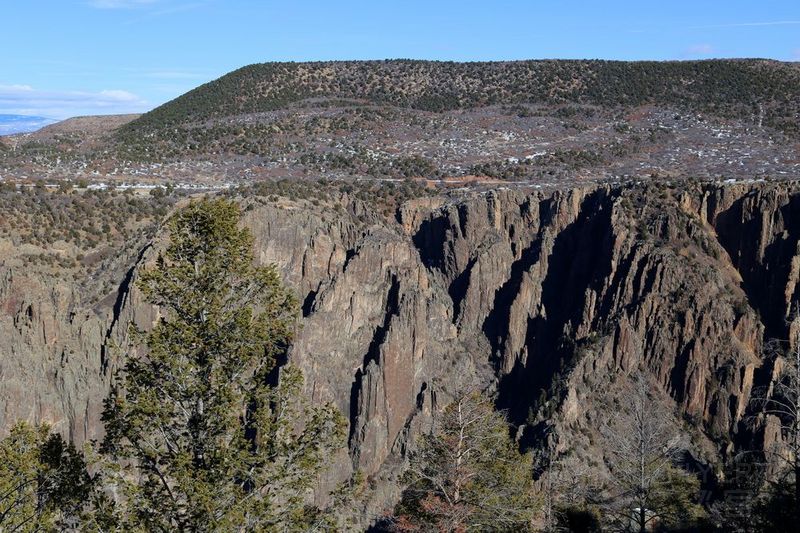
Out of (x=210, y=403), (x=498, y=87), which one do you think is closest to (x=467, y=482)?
(x=210, y=403)

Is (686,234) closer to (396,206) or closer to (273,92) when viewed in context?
(396,206)

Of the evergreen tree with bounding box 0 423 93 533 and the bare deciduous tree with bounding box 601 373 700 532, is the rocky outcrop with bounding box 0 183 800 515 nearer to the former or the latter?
the bare deciduous tree with bounding box 601 373 700 532

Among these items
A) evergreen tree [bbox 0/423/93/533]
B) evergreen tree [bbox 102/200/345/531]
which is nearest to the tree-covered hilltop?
evergreen tree [bbox 0/423/93/533]

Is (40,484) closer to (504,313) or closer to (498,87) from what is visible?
(504,313)

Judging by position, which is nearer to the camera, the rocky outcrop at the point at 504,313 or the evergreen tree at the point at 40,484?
the evergreen tree at the point at 40,484

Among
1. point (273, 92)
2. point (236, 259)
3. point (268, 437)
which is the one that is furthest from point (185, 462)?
point (273, 92)

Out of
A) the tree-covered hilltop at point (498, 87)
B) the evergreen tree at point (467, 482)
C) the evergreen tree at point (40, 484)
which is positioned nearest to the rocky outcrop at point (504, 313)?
the evergreen tree at point (467, 482)

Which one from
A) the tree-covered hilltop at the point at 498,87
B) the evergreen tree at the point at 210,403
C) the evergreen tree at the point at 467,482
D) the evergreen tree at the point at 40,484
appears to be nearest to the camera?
the evergreen tree at the point at 210,403

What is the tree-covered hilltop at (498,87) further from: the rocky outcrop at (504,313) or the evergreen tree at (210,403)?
the evergreen tree at (210,403)
